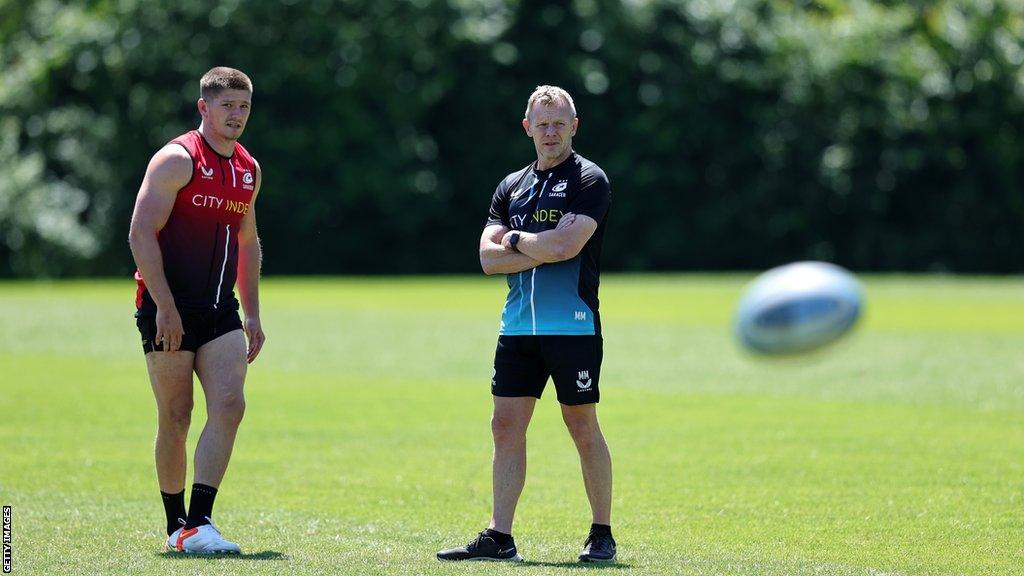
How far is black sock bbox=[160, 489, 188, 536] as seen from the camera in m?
7.61

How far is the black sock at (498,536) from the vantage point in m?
7.24

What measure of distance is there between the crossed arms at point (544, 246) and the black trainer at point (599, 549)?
135cm

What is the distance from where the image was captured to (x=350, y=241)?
42.2m

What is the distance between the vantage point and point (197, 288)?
295 inches

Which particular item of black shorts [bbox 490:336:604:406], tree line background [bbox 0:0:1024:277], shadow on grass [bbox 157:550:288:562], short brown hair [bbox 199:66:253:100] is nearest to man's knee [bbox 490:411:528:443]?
black shorts [bbox 490:336:604:406]

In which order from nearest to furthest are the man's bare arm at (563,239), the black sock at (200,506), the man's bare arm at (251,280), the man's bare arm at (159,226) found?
1. the man's bare arm at (563,239)
2. the man's bare arm at (159,226)
3. the black sock at (200,506)
4. the man's bare arm at (251,280)

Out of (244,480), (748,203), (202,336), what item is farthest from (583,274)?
(748,203)

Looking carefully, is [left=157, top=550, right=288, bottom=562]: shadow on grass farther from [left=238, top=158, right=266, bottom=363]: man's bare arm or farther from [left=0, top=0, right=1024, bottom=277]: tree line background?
[left=0, top=0, right=1024, bottom=277]: tree line background

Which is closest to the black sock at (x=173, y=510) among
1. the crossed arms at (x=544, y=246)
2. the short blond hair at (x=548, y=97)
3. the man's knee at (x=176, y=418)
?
the man's knee at (x=176, y=418)

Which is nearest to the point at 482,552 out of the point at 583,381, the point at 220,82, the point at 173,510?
the point at 583,381

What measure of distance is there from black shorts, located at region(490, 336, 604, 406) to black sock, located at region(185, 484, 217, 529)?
1513 millimetres

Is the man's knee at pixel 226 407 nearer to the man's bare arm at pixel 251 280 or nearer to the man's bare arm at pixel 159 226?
the man's bare arm at pixel 159 226

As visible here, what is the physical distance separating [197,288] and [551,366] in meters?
1.82

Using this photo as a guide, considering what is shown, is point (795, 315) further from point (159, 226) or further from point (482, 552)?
point (159, 226)
